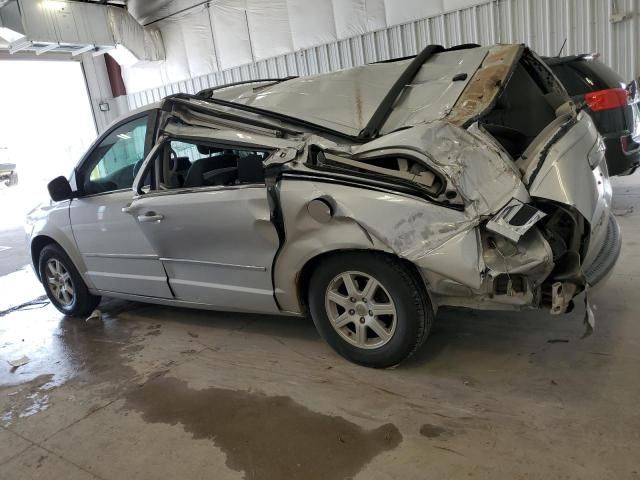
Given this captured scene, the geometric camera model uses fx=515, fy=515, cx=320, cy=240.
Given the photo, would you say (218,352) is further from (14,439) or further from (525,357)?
(525,357)

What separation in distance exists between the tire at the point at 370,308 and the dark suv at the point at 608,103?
352cm

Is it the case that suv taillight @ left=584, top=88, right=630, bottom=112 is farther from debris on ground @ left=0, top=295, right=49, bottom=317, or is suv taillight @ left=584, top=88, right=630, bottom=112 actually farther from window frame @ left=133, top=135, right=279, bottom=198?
debris on ground @ left=0, top=295, right=49, bottom=317

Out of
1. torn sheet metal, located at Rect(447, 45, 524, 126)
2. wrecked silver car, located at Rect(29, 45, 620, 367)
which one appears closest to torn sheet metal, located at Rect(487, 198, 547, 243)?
wrecked silver car, located at Rect(29, 45, 620, 367)

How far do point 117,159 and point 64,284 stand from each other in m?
1.43

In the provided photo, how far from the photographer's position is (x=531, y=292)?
2.48 metres

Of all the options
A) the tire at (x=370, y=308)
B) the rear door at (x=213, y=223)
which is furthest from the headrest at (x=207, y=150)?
the tire at (x=370, y=308)

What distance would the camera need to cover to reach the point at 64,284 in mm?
4781

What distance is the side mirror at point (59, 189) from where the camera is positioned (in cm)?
423

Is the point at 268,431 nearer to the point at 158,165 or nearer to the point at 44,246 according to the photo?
the point at 158,165

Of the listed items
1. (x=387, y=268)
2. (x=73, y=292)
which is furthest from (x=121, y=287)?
(x=387, y=268)

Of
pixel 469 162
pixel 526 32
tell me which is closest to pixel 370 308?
pixel 469 162

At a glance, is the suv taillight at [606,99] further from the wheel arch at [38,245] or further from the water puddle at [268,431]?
the wheel arch at [38,245]

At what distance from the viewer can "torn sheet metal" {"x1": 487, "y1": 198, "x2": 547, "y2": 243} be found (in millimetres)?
2326

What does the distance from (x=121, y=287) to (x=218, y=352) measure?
1.17m
